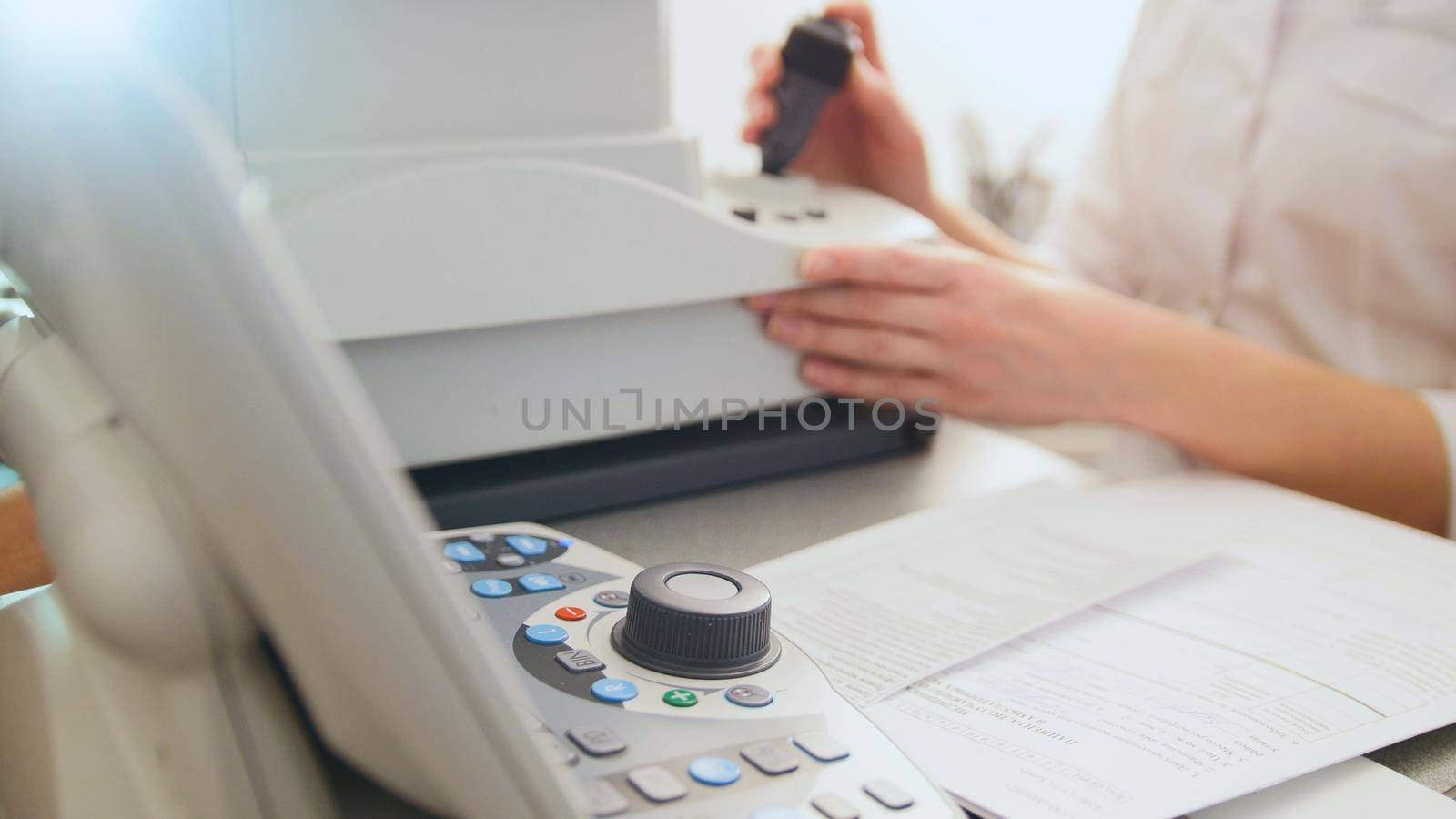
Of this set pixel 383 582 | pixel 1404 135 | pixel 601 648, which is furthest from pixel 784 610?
pixel 1404 135

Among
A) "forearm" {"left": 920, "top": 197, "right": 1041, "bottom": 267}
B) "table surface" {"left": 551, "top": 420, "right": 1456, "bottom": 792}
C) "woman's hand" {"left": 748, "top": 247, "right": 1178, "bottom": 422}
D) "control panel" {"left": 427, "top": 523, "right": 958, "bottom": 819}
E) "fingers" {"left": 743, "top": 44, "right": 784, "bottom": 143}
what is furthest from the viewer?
"forearm" {"left": 920, "top": 197, "right": 1041, "bottom": 267}

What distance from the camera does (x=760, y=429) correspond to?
588mm

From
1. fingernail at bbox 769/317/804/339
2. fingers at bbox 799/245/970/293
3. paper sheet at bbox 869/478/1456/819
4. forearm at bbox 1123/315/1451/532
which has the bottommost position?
paper sheet at bbox 869/478/1456/819

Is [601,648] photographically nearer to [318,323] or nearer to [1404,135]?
[318,323]

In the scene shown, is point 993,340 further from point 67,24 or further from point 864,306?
point 67,24

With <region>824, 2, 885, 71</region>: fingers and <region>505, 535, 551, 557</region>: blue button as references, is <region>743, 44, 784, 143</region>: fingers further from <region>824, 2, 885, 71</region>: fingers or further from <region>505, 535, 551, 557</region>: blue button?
<region>505, 535, 551, 557</region>: blue button

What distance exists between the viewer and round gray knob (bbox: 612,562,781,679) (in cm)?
30

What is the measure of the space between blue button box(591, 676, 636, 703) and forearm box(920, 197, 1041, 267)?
70 centimetres

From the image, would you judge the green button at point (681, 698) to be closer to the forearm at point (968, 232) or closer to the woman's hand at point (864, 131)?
the woman's hand at point (864, 131)

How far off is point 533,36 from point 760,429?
240 mm

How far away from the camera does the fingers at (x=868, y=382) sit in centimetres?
58

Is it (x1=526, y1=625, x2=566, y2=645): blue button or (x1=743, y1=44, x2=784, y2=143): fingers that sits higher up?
(x1=743, y1=44, x2=784, y2=143): fingers

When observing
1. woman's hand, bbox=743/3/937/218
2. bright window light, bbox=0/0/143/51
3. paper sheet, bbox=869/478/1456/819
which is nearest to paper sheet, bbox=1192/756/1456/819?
paper sheet, bbox=869/478/1456/819

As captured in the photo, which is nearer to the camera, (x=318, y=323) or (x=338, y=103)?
(x=318, y=323)
